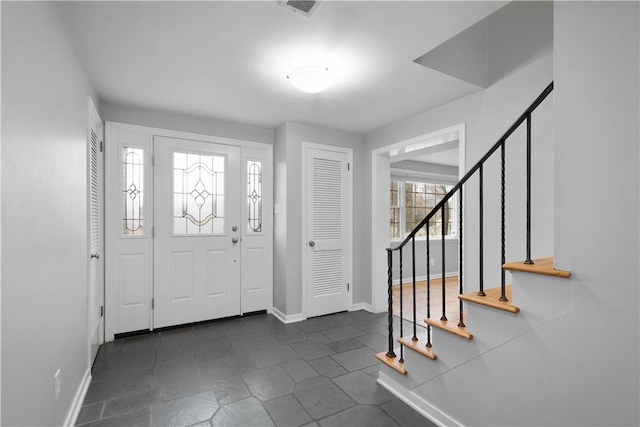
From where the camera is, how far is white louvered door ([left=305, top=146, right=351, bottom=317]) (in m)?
3.68

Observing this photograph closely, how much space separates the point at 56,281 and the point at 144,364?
1335 mm

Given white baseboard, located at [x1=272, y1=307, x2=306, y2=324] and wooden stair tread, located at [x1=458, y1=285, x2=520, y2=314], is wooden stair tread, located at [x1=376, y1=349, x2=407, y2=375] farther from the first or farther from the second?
white baseboard, located at [x1=272, y1=307, x2=306, y2=324]

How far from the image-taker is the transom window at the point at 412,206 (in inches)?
234

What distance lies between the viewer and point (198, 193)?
345cm

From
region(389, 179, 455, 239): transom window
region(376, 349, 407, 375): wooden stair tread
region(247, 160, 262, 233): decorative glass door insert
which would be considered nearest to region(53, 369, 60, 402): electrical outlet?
region(376, 349, 407, 375): wooden stair tread

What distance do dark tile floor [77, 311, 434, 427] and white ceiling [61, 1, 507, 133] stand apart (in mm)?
2316

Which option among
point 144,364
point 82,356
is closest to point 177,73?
point 82,356

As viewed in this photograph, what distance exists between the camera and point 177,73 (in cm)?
237

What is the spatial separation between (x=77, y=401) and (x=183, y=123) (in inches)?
102

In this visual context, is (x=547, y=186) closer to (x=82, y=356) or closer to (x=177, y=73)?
(x=177, y=73)

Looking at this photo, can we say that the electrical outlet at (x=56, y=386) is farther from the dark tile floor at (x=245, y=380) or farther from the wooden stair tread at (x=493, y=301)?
the wooden stair tread at (x=493, y=301)

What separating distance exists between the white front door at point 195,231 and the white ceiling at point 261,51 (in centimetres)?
60

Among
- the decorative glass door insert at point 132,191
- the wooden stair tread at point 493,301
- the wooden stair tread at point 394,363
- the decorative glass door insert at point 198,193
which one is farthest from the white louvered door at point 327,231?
the wooden stair tread at point 493,301

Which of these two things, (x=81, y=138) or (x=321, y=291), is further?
(x=321, y=291)
